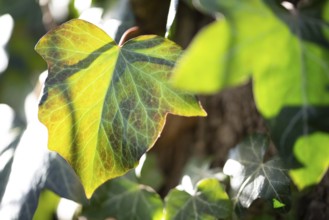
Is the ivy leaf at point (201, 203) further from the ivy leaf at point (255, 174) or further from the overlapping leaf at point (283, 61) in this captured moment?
the overlapping leaf at point (283, 61)

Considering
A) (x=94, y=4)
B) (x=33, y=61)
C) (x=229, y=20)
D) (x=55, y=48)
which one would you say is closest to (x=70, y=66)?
(x=55, y=48)

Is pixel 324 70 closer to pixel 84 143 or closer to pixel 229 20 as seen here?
pixel 229 20

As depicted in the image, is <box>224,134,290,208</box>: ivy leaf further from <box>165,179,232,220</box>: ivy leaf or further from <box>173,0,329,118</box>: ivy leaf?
<box>173,0,329,118</box>: ivy leaf

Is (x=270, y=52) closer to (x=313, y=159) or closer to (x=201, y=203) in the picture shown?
(x=313, y=159)

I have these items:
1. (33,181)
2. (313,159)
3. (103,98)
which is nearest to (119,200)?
(33,181)

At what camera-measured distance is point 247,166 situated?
0.75 m

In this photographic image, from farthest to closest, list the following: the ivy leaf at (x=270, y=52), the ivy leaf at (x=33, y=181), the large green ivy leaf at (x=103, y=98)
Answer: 1. the ivy leaf at (x=33, y=181)
2. the large green ivy leaf at (x=103, y=98)
3. the ivy leaf at (x=270, y=52)

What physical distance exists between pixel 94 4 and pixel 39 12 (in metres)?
0.28

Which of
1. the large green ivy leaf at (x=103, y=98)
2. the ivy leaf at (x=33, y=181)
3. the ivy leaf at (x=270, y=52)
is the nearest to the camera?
the ivy leaf at (x=270, y=52)

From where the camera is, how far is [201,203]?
0.75 m

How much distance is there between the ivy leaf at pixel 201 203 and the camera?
733mm

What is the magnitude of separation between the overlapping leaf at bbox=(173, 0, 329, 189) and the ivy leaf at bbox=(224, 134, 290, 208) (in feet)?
0.55

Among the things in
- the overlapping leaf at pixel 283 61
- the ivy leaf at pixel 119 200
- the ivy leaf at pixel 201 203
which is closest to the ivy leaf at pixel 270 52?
the overlapping leaf at pixel 283 61

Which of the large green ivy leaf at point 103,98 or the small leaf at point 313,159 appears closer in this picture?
the small leaf at point 313,159
